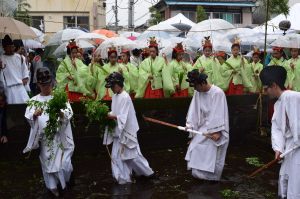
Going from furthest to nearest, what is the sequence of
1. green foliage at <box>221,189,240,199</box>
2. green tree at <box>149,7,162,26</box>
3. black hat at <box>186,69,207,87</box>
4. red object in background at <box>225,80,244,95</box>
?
1. green tree at <box>149,7,162,26</box>
2. red object in background at <box>225,80,244,95</box>
3. black hat at <box>186,69,207,87</box>
4. green foliage at <box>221,189,240,199</box>

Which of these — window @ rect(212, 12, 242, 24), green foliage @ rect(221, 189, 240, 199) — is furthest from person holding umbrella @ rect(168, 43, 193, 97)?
window @ rect(212, 12, 242, 24)

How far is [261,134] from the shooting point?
10055mm

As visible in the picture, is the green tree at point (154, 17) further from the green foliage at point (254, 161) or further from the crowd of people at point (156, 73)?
the green foliage at point (254, 161)

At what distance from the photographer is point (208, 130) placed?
7.54m

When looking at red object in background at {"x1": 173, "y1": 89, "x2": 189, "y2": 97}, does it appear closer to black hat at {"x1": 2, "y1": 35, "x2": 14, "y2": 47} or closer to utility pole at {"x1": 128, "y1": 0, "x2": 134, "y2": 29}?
black hat at {"x1": 2, "y1": 35, "x2": 14, "y2": 47}

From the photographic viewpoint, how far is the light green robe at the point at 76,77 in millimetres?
10867

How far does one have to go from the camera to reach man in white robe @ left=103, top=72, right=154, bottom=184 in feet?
23.8

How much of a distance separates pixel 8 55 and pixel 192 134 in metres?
3.97

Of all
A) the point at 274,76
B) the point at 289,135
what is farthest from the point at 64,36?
the point at 289,135

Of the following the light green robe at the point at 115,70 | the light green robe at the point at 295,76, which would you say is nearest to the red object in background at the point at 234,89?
the light green robe at the point at 295,76

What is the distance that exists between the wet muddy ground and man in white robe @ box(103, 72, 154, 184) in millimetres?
235

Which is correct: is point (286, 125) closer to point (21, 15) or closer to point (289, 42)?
point (289, 42)

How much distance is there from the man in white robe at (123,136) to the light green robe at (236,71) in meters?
5.18

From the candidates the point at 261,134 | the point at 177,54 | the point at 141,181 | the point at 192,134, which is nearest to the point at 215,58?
the point at 177,54
